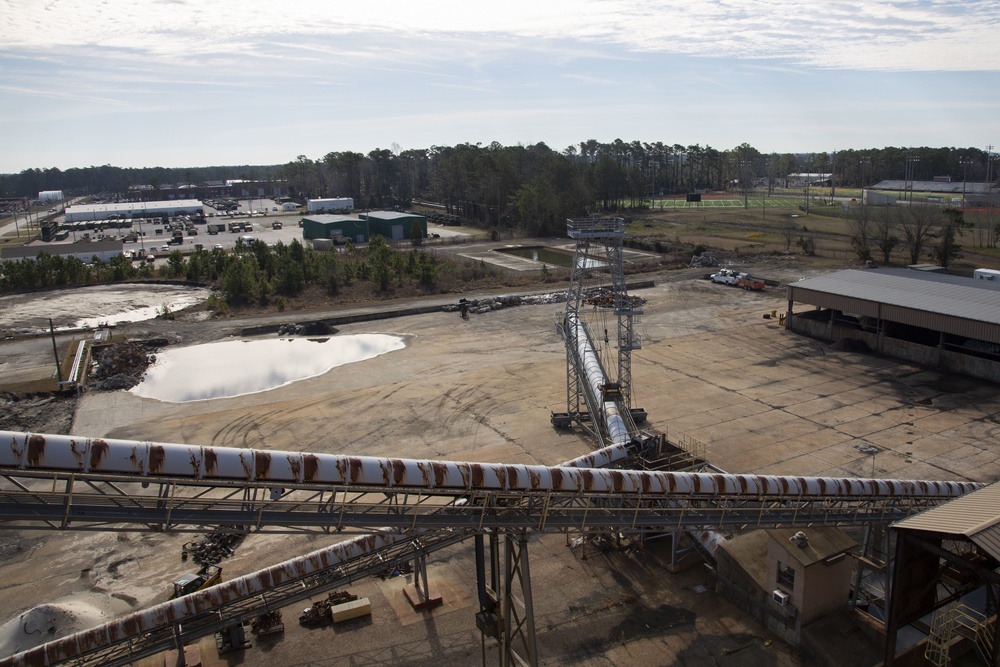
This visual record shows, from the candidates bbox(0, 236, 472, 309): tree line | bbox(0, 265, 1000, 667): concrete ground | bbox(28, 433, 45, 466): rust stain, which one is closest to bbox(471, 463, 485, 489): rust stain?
bbox(0, 265, 1000, 667): concrete ground

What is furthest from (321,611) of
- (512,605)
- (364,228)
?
(364,228)

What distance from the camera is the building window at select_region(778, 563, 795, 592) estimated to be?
17406 millimetres

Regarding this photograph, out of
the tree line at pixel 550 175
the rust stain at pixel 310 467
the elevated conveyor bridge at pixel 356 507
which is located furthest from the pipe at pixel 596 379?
the tree line at pixel 550 175

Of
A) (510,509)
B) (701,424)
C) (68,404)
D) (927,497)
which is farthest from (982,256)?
(68,404)

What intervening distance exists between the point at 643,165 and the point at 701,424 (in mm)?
144736

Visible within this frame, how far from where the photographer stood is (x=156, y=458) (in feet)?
39.4

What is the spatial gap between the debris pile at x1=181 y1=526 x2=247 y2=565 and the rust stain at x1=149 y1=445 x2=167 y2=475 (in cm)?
970

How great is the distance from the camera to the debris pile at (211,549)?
21234 mm

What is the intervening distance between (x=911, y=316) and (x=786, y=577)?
26093mm

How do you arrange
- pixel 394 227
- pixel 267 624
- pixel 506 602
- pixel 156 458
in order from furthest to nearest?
1. pixel 394 227
2. pixel 267 624
3. pixel 506 602
4. pixel 156 458

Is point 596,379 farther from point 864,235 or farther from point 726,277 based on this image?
point 864,235

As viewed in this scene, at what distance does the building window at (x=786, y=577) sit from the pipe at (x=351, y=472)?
181cm

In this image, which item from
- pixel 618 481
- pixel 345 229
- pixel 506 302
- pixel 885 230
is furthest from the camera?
pixel 345 229

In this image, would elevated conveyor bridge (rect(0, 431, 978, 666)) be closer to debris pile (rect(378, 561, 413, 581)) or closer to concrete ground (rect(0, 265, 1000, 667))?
concrete ground (rect(0, 265, 1000, 667))
